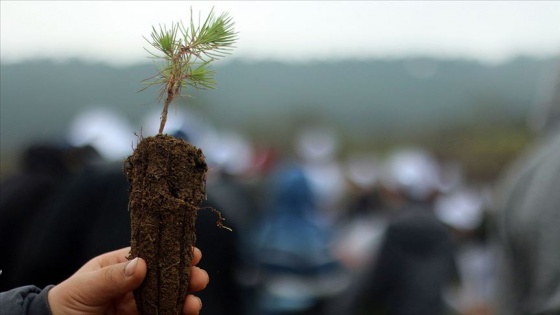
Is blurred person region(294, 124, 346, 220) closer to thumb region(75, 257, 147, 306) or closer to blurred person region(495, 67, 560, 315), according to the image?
blurred person region(495, 67, 560, 315)

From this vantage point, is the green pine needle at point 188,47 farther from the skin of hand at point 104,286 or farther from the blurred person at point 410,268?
the blurred person at point 410,268

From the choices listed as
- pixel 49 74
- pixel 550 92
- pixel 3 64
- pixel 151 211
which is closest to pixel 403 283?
pixel 550 92

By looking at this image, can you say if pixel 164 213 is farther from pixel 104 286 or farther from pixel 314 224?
pixel 314 224

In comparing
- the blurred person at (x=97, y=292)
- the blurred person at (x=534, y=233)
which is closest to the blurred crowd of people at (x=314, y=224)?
the blurred person at (x=534, y=233)

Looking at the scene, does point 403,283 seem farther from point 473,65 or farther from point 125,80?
point 473,65

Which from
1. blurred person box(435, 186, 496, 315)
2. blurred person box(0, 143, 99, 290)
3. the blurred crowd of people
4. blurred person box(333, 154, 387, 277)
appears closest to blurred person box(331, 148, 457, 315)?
the blurred crowd of people

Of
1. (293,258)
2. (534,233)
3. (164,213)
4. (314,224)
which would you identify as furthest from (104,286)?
(314,224)
